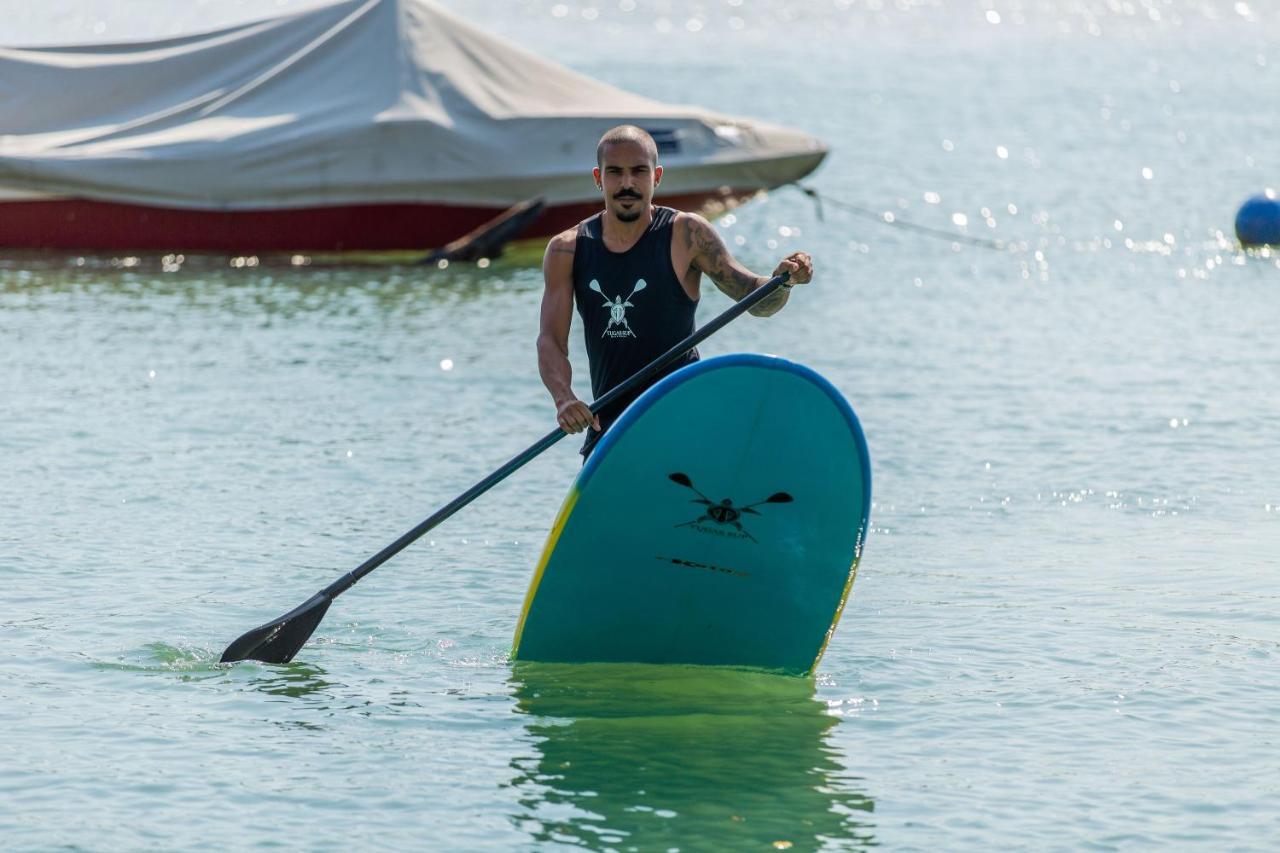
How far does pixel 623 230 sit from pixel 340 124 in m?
12.9

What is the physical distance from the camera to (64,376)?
14375mm

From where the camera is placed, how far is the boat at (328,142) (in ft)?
64.7

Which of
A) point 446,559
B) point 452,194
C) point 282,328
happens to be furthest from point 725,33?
point 446,559

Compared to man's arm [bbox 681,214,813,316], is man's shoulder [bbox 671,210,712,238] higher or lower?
higher

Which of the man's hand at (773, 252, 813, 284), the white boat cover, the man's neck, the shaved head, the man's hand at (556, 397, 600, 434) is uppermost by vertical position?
the white boat cover

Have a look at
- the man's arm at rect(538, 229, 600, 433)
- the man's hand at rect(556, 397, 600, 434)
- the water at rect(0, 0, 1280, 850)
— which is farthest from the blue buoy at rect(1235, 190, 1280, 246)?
the man's hand at rect(556, 397, 600, 434)

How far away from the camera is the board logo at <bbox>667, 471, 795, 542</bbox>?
23.6 feet

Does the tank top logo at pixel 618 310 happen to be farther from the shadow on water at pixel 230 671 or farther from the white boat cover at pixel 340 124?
the white boat cover at pixel 340 124

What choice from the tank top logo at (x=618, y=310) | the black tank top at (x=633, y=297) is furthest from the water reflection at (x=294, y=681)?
the tank top logo at (x=618, y=310)

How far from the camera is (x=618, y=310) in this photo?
7250mm

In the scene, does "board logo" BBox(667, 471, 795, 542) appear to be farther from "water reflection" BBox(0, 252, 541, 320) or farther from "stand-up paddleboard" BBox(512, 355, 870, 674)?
"water reflection" BBox(0, 252, 541, 320)

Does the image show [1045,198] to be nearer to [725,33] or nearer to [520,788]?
[520,788]

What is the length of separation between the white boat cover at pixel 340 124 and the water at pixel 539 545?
2.84 feet

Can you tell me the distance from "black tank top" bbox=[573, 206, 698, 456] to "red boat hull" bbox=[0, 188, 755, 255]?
12.9 meters
